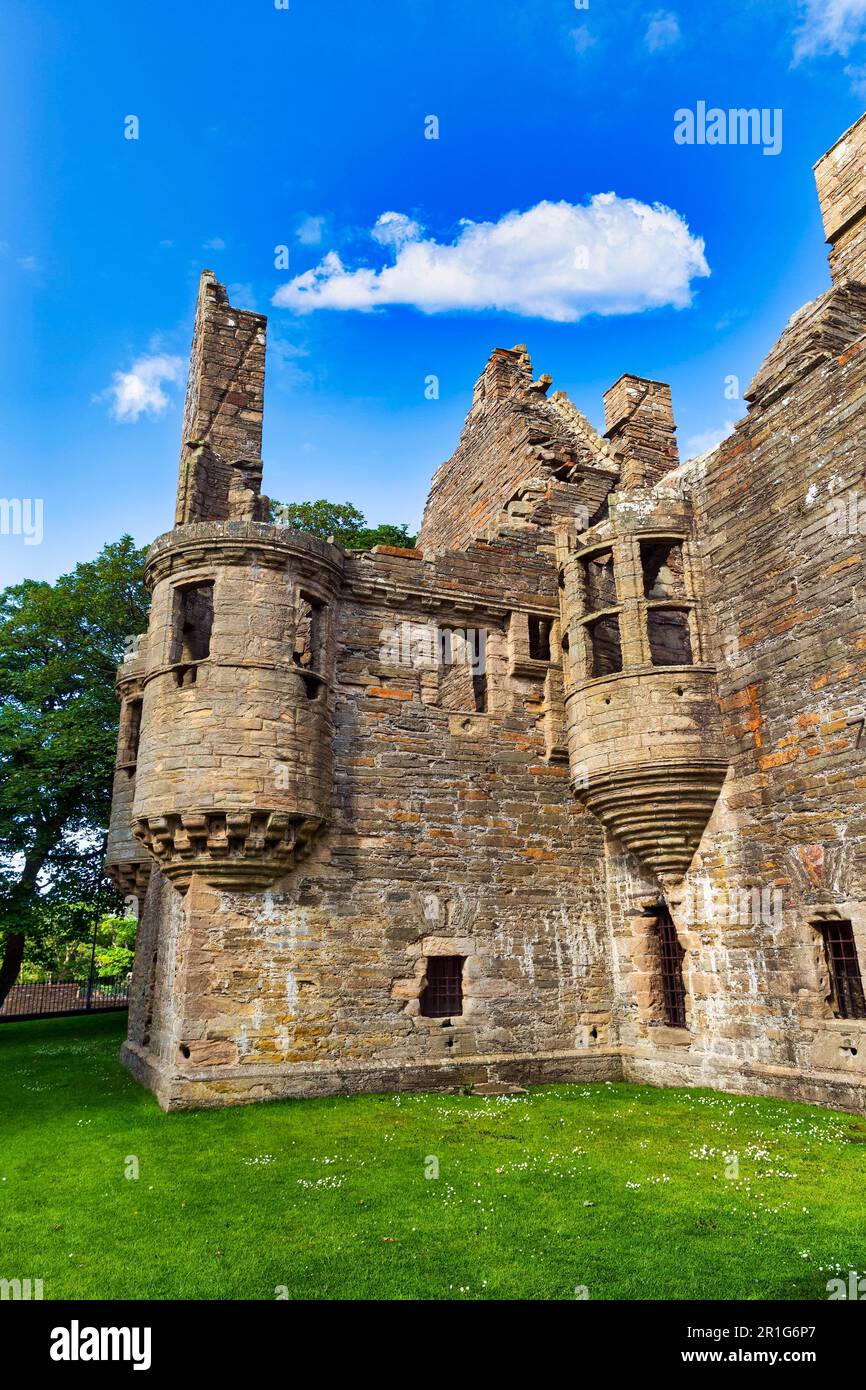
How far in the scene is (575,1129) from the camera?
32.4 ft

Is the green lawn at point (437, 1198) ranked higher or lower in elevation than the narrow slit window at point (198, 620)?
lower

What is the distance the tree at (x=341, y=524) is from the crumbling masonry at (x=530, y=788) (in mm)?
10881

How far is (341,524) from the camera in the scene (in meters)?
27.5

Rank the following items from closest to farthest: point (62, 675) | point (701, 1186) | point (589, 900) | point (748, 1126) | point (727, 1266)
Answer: point (727, 1266) < point (701, 1186) < point (748, 1126) < point (589, 900) < point (62, 675)

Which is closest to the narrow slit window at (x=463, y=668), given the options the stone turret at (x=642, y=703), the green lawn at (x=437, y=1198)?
the stone turret at (x=642, y=703)

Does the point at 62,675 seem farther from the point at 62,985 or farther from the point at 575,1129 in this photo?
the point at 575,1129

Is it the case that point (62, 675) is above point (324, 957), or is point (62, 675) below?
above

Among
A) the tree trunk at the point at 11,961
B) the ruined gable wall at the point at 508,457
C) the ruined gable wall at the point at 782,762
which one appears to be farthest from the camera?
the tree trunk at the point at 11,961

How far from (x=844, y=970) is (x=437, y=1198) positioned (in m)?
6.13

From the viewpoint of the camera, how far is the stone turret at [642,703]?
12.5 meters

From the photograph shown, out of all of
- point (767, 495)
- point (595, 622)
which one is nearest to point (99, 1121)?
point (595, 622)

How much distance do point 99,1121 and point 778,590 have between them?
11.5 m

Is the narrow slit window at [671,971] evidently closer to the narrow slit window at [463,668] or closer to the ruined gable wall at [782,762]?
the ruined gable wall at [782,762]

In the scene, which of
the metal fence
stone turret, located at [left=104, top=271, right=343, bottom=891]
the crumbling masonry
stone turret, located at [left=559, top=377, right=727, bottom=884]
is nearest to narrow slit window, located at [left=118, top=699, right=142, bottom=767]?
the crumbling masonry
